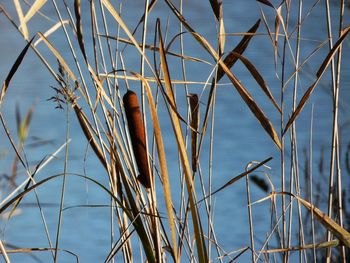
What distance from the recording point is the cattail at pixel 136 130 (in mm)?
741

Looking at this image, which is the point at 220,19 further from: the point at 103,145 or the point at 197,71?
the point at 197,71

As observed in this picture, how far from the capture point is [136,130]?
2.45 ft

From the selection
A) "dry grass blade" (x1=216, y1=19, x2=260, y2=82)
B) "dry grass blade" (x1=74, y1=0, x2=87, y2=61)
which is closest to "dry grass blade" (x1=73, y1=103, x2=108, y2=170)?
"dry grass blade" (x1=74, y1=0, x2=87, y2=61)

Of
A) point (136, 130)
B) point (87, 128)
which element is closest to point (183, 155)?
point (136, 130)

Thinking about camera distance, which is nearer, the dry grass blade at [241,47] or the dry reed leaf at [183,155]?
the dry reed leaf at [183,155]

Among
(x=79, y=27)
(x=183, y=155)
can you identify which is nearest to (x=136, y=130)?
(x=183, y=155)

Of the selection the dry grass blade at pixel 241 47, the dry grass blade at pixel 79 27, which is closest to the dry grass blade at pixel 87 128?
the dry grass blade at pixel 79 27

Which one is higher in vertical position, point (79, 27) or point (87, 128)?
point (79, 27)

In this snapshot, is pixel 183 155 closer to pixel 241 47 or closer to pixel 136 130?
pixel 136 130

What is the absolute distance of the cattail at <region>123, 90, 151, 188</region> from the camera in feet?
2.43

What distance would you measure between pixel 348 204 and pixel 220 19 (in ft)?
4.97

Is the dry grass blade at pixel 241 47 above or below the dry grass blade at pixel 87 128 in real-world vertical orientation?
above

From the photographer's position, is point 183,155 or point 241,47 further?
point 241,47

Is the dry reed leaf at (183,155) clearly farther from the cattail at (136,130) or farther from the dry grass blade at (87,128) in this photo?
the dry grass blade at (87,128)
